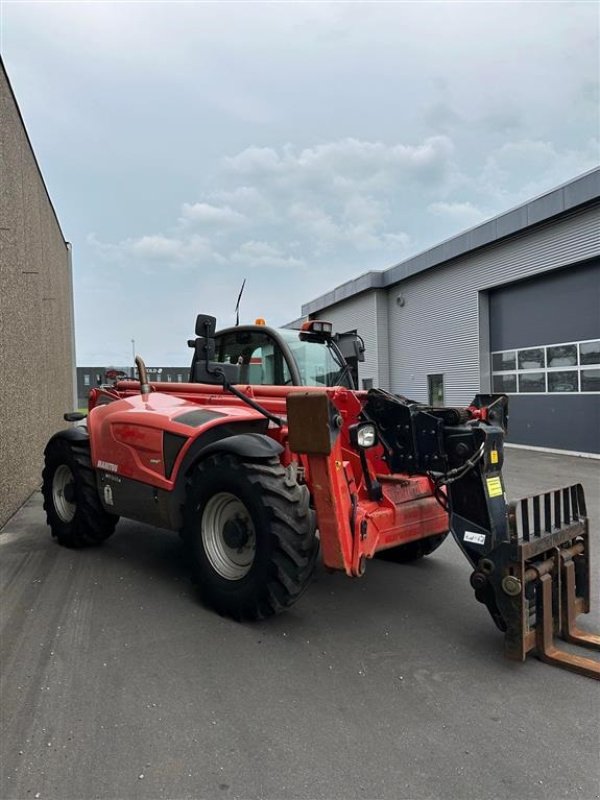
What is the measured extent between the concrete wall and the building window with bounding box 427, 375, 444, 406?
11.9 metres

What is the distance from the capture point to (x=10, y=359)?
7.22 meters

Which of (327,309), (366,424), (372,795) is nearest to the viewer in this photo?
(372,795)

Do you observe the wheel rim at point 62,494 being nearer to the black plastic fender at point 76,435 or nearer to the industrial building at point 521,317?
the black plastic fender at point 76,435

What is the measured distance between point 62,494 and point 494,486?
4.33 metres

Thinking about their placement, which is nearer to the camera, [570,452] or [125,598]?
[125,598]

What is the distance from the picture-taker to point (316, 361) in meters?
5.12

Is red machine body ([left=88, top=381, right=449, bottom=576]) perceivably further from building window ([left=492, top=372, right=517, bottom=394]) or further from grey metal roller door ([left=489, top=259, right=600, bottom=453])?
building window ([left=492, top=372, right=517, bottom=394])

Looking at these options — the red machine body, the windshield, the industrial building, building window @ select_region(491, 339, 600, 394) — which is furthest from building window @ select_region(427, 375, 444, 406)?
the red machine body

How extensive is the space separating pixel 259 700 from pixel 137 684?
0.68 metres

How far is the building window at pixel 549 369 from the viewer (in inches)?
501

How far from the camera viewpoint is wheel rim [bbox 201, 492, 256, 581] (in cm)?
384

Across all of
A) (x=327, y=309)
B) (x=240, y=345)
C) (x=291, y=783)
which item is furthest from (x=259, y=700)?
(x=327, y=309)

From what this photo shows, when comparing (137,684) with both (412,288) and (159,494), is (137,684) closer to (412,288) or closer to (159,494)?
(159,494)

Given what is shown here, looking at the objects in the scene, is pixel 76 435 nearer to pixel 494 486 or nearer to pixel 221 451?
pixel 221 451
